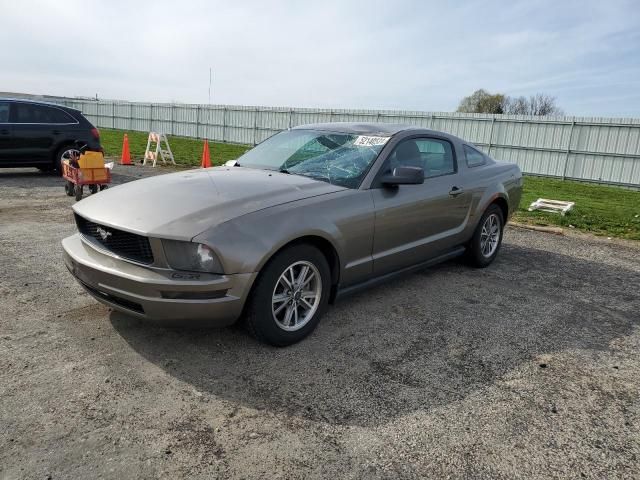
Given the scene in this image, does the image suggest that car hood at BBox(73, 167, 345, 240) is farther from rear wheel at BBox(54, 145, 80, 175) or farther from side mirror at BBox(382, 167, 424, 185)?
rear wheel at BBox(54, 145, 80, 175)

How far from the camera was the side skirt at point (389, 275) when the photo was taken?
393 cm

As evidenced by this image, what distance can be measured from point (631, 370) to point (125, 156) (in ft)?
46.2

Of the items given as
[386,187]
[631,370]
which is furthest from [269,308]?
[631,370]

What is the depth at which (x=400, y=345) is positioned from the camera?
12.0ft

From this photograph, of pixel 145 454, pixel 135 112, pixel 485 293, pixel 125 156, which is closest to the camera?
pixel 145 454

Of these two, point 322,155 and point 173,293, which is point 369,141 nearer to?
point 322,155

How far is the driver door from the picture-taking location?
13.6ft

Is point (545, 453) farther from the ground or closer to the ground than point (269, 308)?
closer to the ground

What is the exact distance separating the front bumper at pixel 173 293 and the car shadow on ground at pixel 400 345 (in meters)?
0.34

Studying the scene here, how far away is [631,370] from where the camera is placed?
3.46 m

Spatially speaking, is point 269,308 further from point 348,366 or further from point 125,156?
point 125,156

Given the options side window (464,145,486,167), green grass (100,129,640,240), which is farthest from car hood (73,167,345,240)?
green grass (100,129,640,240)

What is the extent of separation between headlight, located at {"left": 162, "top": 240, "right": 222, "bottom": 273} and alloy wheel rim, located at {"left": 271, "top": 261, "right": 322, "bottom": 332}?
47cm

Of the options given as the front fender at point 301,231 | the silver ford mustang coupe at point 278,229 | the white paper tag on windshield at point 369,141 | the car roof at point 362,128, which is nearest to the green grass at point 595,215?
the silver ford mustang coupe at point 278,229
